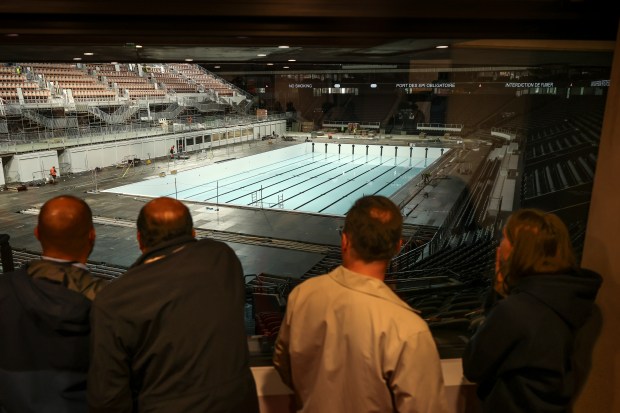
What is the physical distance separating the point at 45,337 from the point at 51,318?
7cm

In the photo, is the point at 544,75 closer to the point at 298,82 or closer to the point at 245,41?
the point at 245,41

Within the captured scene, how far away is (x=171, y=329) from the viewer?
98 cm

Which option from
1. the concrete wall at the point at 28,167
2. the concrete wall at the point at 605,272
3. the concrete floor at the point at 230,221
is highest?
the concrete wall at the point at 605,272

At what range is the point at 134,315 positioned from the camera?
0.95 m

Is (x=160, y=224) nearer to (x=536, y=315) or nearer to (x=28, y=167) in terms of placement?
(x=536, y=315)

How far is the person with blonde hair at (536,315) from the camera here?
1.06 meters

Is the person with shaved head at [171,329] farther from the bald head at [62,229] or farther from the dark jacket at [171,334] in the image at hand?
the bald head at [62,229]

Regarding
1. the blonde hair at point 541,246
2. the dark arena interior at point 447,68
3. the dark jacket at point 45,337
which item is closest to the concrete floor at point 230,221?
the dark arena interior at point 447,68

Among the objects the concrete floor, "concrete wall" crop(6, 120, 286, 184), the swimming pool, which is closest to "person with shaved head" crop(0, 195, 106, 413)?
the concrete floor

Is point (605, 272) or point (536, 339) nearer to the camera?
point (536, 339)

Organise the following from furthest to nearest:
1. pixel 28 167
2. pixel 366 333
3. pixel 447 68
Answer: pixel 28 167 < pixel 447 68 < pixel 366 333

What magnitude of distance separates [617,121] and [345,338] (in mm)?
1239

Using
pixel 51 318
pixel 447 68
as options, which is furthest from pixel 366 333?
pixel 447 68

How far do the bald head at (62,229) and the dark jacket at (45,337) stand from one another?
35 millimetres
